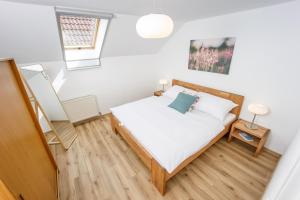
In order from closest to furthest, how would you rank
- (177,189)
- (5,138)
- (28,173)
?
(5,138) → (28,173) → (177,189)

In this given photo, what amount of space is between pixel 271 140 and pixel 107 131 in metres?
3.06

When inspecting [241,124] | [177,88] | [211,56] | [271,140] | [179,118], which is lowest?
[271,140]

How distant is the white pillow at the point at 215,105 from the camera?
238 cm

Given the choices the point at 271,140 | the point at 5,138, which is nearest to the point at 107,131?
the point at 5,138

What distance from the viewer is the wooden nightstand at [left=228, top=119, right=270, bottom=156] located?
2.12 meters

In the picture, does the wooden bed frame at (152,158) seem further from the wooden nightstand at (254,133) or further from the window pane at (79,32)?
the window pane at (79,32)

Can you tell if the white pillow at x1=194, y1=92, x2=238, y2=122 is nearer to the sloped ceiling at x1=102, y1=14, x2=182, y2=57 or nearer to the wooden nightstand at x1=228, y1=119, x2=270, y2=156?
the wooden nightstand at x1=228, y1=119, x2=270, y2=156

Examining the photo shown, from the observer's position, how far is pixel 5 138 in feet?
3.09

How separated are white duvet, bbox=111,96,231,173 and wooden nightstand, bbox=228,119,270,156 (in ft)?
1.17

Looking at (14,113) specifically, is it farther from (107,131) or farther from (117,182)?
(107,131)

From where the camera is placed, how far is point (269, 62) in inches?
82.4

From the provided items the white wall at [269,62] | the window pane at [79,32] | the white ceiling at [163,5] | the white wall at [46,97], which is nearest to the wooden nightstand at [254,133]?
the white wall at [269,62]

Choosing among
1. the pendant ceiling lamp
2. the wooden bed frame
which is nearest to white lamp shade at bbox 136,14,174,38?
the pendant ceiling lamp

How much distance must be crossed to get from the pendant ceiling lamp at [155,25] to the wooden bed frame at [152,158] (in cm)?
146
